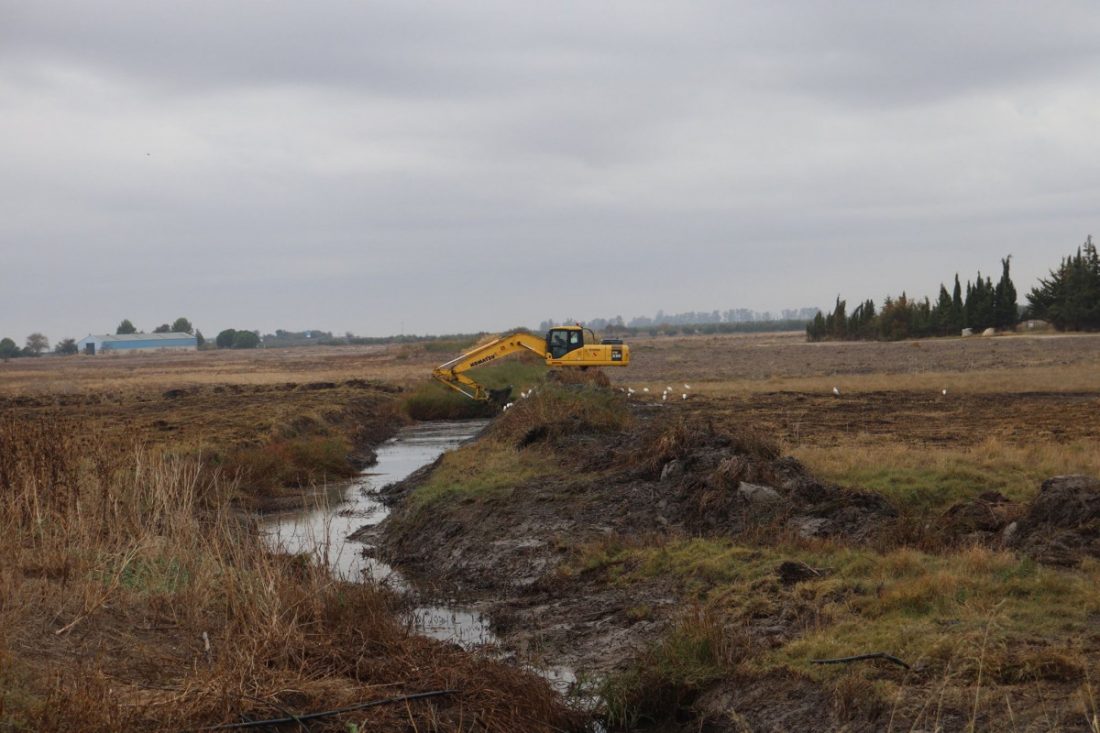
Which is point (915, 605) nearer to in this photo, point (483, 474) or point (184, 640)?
point (184, 640)

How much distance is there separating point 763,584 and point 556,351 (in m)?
31.4

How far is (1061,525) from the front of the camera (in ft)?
41.2

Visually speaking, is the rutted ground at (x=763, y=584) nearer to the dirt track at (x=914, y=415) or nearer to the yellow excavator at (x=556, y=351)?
the dirt track at (x=914, y=415)

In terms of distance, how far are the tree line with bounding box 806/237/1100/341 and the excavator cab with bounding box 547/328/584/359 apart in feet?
187

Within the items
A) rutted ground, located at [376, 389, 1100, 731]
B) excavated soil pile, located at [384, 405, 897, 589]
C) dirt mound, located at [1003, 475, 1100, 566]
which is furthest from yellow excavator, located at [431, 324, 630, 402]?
dirt mound, located at [1003, 475, 1100, 566]

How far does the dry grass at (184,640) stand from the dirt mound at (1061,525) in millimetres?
5886

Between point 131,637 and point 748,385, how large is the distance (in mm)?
42166

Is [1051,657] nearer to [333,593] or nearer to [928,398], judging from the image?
[333,593]

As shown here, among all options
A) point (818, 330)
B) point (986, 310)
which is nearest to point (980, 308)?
point (986, 310)

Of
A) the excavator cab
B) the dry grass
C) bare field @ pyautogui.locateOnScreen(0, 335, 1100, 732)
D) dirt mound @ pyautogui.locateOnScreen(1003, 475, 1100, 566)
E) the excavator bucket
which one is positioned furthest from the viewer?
the excavator bucket

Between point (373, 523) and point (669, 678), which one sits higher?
point (669, 678)

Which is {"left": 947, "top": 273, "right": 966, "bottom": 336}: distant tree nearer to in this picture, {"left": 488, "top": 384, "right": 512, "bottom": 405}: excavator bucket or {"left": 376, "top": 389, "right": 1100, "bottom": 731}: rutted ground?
{"left": 488, "top": 384, "right": 512, "bottom": 405}: excavator bucket

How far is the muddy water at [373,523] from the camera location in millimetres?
12555

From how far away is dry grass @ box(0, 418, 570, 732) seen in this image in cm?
757
